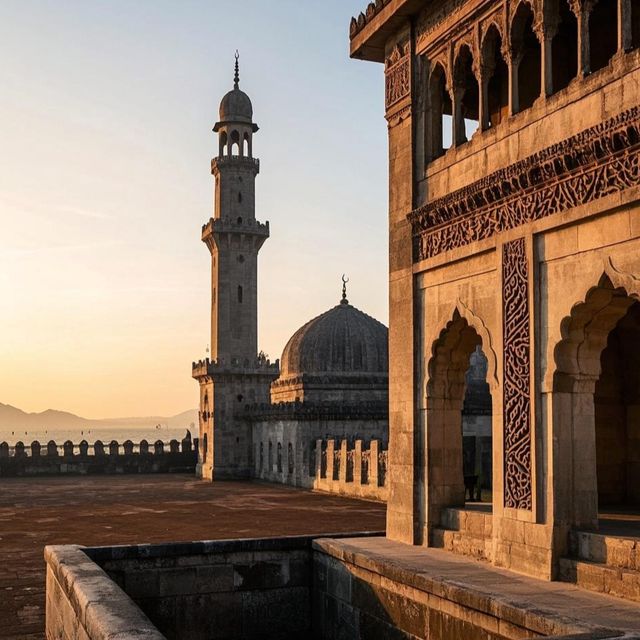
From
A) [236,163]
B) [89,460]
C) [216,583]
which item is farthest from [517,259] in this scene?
[89,460]

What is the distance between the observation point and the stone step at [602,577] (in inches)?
364

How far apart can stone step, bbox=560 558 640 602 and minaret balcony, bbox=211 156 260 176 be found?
1501 inches

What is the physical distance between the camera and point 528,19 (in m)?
12.2

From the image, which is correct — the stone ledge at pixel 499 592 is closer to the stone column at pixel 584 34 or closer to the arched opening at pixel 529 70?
the stone column at pixel 584 34

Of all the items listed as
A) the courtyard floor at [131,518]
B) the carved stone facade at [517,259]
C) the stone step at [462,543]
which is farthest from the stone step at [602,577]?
the courtyard floor at [131,518]

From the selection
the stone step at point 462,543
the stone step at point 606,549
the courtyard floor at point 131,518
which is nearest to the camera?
the stone step at point 606,549

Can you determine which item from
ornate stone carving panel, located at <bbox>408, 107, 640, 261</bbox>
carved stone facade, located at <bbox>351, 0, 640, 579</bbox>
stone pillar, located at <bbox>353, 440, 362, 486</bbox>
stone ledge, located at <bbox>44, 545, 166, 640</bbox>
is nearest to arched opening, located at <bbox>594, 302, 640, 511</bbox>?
carved stone facade, located at <bbox>351, 0, 640, 579</bbox>

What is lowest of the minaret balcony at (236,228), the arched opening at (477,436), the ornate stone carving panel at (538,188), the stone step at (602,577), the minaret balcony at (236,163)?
the stone step at (602,577)

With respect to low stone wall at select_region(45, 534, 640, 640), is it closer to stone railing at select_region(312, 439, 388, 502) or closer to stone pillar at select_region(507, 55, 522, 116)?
stone pillar at select_region(507, 55, 522, 116)

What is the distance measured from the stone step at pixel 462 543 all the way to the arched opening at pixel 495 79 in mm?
5313

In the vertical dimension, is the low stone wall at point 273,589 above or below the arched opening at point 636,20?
below

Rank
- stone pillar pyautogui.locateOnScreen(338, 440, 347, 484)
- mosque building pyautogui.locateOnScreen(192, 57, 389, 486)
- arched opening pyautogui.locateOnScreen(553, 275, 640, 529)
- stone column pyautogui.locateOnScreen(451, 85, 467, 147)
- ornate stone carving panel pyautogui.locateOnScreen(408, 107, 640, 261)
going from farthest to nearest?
1. mosque building pyautogui.locateOnScreen(192, 57, 389, 486)
2. stone pillar pyautogui.locateOnScreen(338, 440, 347, 484)
3. stone column pyautogui.locateOnScreen(451, 85, 467, 147)
4. arched opening pyautogui.locateOnScreen(553, 275, 640, 529)
5. ornate stone carving panel pyautogui.locateOnScreen(408, 107, 640, 261)

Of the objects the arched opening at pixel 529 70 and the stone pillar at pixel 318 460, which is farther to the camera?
the stone pillar at pixel 318 460

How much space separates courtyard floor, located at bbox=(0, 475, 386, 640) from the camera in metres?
14.8
